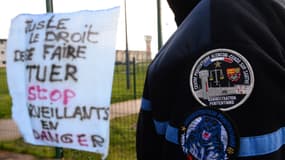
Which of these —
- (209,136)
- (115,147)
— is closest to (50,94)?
(115,147)

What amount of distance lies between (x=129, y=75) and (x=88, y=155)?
1.28m

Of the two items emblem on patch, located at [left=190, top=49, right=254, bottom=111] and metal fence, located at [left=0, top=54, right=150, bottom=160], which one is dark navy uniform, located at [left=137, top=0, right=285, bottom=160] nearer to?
emblem on patch, located at [left=190, top=49, right=254, bottom=111]

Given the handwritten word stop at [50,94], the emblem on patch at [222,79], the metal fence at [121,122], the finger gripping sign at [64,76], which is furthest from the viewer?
the metal fence at [121,122]

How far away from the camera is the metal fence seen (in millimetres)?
5012

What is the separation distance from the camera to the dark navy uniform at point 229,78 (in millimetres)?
649

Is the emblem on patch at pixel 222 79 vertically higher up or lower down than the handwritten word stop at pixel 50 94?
higher up

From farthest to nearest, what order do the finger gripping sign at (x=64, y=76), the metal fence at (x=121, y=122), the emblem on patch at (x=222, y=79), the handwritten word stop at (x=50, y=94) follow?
the metal fence at (x=121, y=122) < the handwritten word stop at (x=50, y=94) < the finger gripping sign at (x=64, y=76) < the emblem on patch at (x=222, y=79)

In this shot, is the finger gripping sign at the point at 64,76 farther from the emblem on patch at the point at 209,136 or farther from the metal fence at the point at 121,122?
the emblem on patch at the point at 209,136

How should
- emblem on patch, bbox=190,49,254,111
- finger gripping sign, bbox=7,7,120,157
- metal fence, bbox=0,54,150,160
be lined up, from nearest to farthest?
emblem on patch, bbox=190,49,254,111 < finger gripping sign, bbox=7,7,120,157 < metal fence, bbox=0,54,150,160

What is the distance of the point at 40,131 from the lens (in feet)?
12.0

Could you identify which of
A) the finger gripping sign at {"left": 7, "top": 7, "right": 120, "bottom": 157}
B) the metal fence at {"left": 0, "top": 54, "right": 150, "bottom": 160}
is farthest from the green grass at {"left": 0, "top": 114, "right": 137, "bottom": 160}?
the finger gripping sign at {"left": 7, "top": 7, "right": 120, "bottom": 157}

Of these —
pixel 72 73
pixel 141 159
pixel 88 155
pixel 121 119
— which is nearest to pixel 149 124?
pixel 141 159

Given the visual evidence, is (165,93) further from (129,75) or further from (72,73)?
(129,75)

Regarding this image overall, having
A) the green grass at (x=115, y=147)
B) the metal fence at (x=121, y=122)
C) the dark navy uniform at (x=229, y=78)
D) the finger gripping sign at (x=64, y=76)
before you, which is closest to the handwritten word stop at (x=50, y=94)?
the finger gripping sign at (x=64, y=76)
